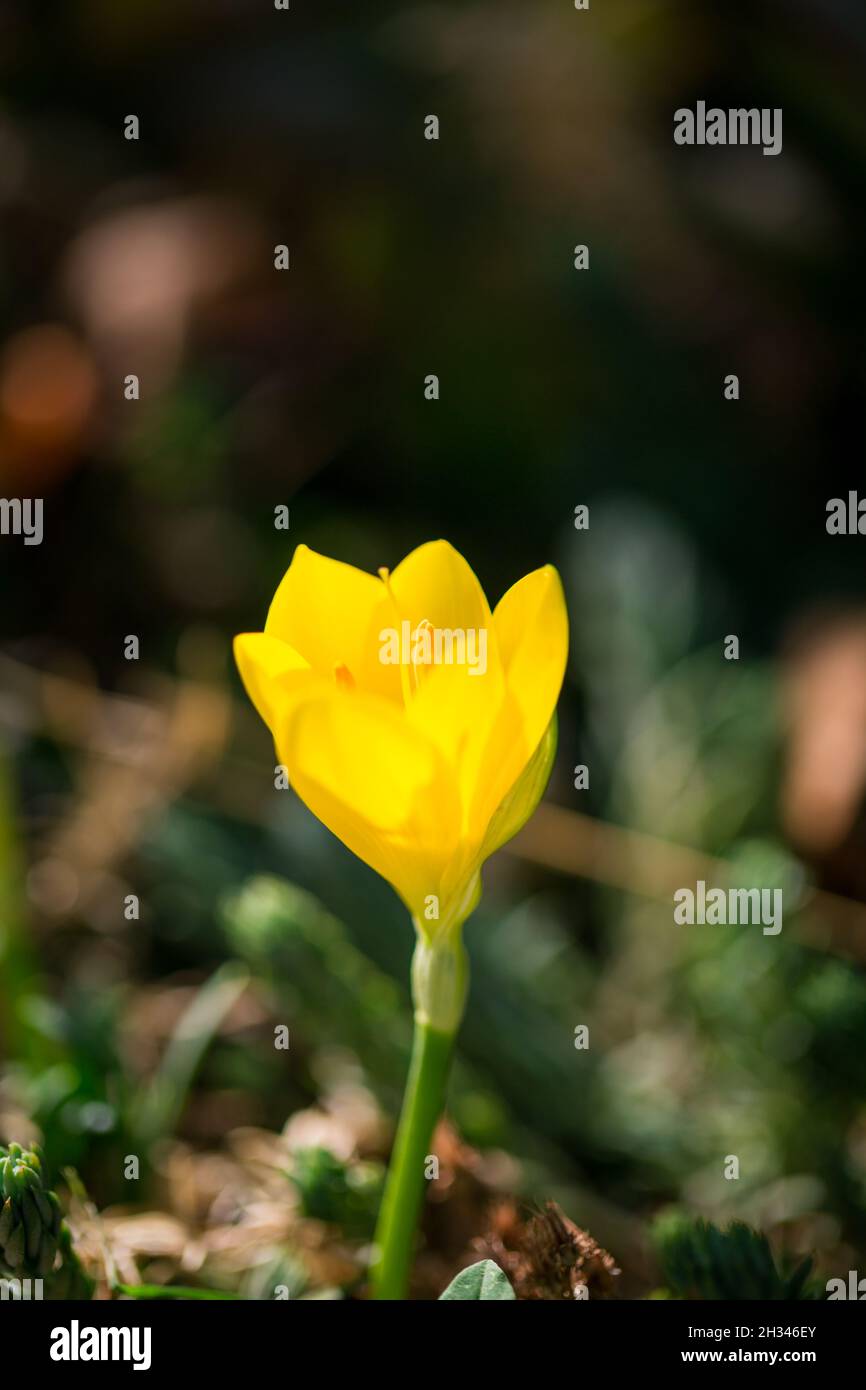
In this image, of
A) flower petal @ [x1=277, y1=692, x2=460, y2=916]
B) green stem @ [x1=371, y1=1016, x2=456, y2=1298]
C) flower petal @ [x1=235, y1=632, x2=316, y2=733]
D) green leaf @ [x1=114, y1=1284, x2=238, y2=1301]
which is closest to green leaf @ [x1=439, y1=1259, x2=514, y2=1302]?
green stem @ [x1=371, y1=1016, x2=456, y2=1298]

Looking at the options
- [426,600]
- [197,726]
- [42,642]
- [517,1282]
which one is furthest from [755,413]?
[517,1282]

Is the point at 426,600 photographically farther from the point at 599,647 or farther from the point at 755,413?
the point at 755,413

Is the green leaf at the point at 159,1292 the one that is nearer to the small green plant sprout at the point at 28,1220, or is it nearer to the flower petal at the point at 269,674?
the small green plant sprout at the point at 28,1220

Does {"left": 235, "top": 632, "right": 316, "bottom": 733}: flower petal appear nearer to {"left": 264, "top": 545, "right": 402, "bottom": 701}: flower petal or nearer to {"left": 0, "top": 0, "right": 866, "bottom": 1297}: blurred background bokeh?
{"left": 264, "top": 545, "right": 402, "bottom": 701}: flower petal

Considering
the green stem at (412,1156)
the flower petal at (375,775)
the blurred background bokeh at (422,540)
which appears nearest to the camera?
the flower petal at (375,775)

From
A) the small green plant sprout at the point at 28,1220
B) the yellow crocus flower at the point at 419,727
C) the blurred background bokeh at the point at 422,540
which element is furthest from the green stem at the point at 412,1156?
the small green plant sprout at the point at 28,1220
